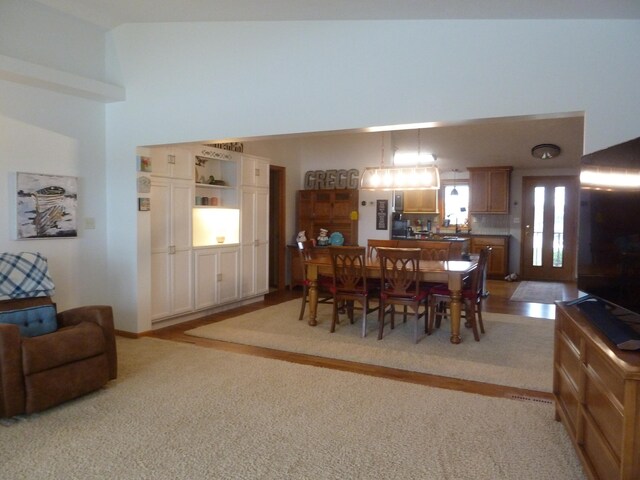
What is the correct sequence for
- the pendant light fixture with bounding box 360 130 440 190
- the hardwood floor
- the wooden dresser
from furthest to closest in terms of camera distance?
1. the pendant light fixture with bounding box 360 130 440 190
2. the hardwood floor
3. the wooden dresser

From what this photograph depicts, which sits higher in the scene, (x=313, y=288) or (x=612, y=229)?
(x=612, y=229)

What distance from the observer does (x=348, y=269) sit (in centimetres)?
487

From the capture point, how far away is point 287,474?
7.43 feet

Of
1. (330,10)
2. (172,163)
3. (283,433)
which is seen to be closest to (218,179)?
(172,163)

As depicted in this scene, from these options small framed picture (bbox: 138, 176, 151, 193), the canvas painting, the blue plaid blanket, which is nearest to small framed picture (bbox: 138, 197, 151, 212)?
small framed picture (bbox: 138, 176, 151, 193)

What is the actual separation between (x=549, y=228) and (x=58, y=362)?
889 centimetres

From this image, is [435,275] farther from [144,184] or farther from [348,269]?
[144,184]

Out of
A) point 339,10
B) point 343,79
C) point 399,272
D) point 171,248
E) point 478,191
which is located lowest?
point 399,272

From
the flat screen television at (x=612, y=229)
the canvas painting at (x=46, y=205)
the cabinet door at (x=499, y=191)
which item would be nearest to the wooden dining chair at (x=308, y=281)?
the canvas painting at (x=46, y=205)

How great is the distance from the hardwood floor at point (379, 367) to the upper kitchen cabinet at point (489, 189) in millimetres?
2474

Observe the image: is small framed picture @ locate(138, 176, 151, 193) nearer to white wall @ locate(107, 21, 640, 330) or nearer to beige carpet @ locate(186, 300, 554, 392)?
white wall @ locate(107, 21, 640, 330)

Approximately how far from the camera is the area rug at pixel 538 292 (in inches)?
277

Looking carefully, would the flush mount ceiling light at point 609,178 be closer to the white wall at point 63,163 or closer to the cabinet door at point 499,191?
the white wall at point 63,163

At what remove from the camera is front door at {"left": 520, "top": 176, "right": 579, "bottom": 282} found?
902cm
